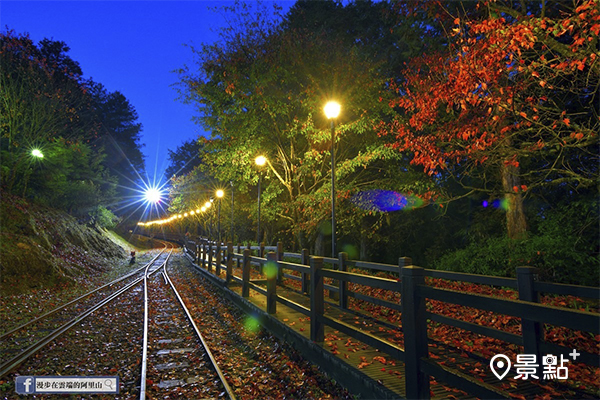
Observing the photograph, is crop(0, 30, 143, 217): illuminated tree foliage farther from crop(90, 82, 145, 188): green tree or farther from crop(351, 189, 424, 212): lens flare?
crop(90, 82, 145, 188): green tree

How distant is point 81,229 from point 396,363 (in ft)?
93.6

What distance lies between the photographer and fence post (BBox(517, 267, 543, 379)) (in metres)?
3.97

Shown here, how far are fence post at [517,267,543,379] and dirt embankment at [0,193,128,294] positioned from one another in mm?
15535

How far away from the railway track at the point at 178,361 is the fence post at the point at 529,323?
3.83 metres

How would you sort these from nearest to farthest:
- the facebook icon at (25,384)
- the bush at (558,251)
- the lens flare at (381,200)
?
the facebook icon at (25,384) → the bush at (558,251) → the lens flare at (381,200)

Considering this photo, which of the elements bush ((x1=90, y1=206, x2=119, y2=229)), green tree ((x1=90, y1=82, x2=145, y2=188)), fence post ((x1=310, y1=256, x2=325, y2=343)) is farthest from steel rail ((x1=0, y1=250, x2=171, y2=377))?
green tree ((x1=90, y1=82, x2=145, y2=188))

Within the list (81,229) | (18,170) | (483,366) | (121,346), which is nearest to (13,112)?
(18,170)

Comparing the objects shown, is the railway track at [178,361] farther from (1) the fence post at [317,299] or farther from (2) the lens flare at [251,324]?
(1) the fence post at [317,299]

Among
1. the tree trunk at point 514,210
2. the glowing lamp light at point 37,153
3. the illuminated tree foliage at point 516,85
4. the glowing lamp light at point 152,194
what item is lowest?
the tree trunk at point 514,210

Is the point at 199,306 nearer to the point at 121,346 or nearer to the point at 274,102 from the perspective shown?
the point at 121,346

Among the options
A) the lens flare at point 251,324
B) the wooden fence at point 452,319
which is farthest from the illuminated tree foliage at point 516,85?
the lens flare at point 251,324

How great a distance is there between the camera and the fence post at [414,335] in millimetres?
3537

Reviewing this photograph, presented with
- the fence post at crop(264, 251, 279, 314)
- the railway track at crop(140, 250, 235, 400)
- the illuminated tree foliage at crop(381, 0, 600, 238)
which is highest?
the illuminated tree foliage at crop(381, 0, 600, 238)

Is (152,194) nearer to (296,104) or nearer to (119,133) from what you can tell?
(119,133)
